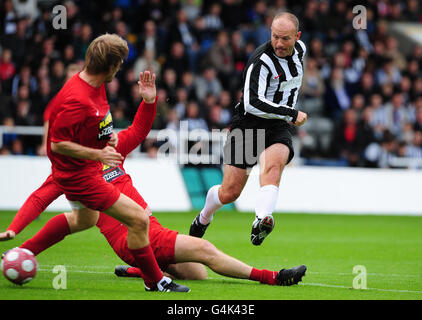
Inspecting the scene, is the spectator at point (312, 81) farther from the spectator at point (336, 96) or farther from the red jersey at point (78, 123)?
the red jersey at point (78, 123)

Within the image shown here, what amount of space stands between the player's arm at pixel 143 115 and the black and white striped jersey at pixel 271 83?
145cm

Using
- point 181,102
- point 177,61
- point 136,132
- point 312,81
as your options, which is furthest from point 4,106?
point 136,132

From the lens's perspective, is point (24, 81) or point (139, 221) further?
point (24, 81)

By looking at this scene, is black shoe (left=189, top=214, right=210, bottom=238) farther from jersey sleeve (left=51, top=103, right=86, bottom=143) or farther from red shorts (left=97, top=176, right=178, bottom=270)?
jersey sleeve (left=51, top=103, right=86, bottom=143)

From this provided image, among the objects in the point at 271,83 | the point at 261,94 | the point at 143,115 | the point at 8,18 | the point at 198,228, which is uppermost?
the point at 8,18

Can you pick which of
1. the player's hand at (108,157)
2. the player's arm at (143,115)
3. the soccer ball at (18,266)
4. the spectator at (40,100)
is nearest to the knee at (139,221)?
the player's hand at (108,157)

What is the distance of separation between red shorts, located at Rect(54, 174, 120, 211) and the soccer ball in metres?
0.64

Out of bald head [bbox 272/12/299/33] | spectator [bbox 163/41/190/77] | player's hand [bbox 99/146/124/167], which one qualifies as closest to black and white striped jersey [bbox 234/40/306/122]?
bald head [bbox 272/12/299/33]


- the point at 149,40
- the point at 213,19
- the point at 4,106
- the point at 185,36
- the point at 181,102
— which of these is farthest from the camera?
the point at 213,19

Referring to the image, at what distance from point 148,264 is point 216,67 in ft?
42.3

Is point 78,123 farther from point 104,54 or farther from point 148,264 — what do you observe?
point 148,264

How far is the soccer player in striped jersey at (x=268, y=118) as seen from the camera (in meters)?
7.73

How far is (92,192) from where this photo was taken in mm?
5855

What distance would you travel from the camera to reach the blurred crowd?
1625 cm
